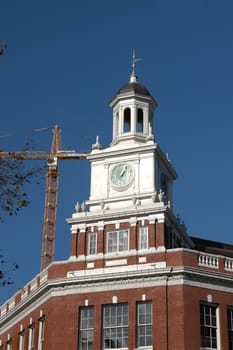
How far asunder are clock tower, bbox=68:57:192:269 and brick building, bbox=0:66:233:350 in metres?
0.07

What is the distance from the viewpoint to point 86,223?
154ft

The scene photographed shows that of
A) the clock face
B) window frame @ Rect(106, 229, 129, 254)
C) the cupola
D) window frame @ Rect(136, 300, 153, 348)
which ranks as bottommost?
window frame @ Rect(136, 300, 153, 348)

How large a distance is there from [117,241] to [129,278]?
3.19 meters

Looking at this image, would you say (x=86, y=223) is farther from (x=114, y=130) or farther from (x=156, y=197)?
(x=114, y=130)

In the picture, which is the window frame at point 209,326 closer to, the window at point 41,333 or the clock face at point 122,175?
the clock face at point 122,175

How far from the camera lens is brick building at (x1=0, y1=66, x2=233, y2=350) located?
41.8m

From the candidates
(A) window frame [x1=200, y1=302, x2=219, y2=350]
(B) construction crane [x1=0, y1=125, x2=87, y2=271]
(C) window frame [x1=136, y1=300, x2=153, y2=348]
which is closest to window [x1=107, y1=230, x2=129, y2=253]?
(C) window frame [x1=136, y1=300, x2=153, y2=348]

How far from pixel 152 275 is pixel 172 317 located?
2.81m

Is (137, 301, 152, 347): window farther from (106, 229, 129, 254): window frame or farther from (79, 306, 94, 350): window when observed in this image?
(106, 229, 129, 254): window frame

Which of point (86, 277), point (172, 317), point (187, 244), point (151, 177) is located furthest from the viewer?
point (187, 244)

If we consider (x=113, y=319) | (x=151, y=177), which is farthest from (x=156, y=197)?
(x=113, y=319)

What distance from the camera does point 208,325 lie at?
41.9m

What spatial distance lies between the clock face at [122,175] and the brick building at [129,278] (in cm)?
7

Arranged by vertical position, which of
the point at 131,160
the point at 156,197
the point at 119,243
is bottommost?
the point at 119,243
